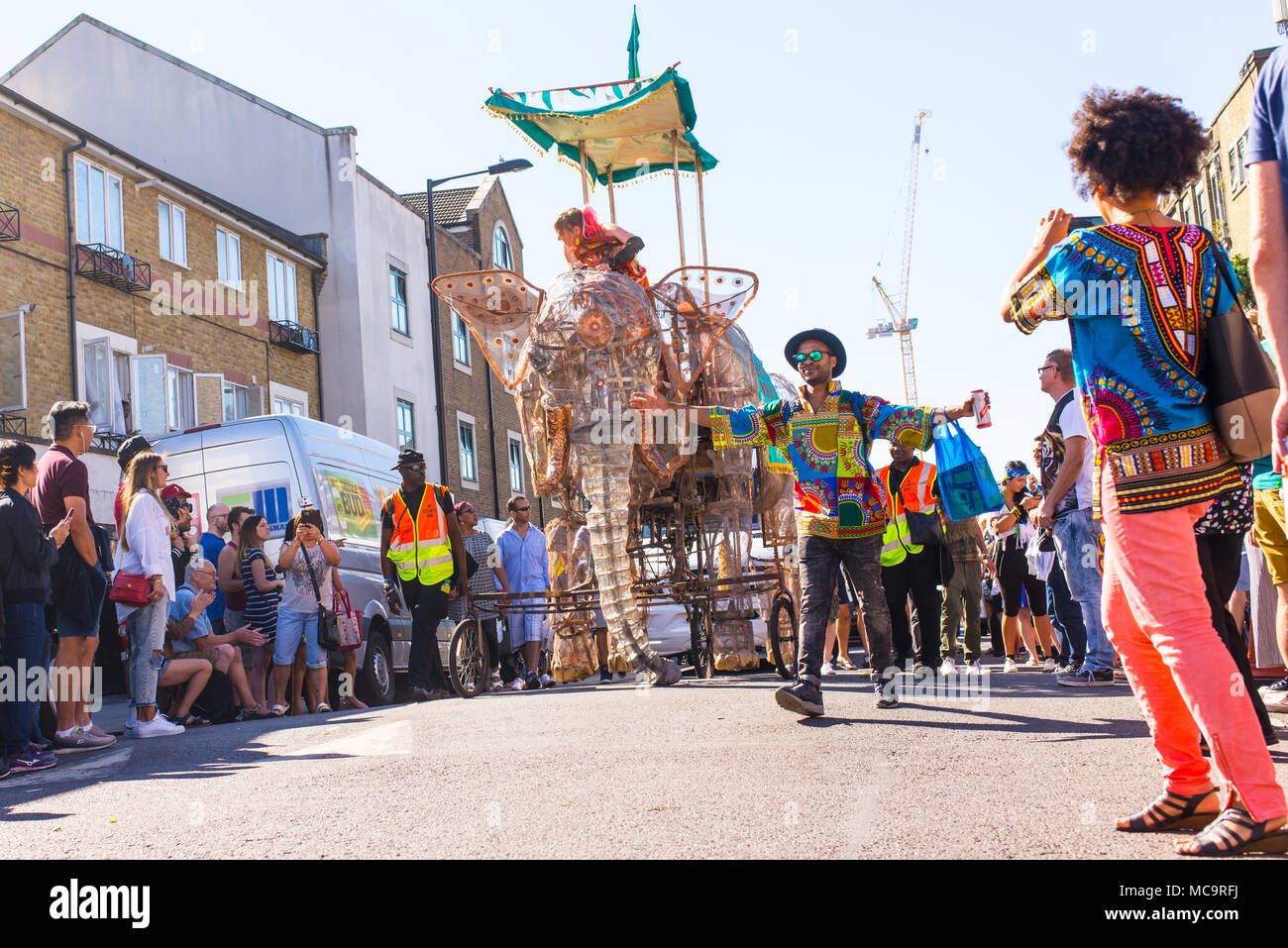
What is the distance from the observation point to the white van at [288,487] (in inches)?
537

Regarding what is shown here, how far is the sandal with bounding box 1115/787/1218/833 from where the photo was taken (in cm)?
410

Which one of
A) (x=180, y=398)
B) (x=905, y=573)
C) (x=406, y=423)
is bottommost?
(x=905, y=573)

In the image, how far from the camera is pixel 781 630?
12.1 meters

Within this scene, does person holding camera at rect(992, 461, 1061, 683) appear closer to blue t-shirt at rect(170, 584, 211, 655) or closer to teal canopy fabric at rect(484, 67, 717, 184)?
teal canopy fabric at rect(484, 67, 717, 184)

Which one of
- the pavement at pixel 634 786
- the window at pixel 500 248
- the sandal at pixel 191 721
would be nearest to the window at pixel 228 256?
the window at pixel 500 248

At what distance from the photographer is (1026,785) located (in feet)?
16.5

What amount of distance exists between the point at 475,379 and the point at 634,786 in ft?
108

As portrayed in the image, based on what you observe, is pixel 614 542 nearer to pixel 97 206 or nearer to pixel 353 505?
pixel 353 505

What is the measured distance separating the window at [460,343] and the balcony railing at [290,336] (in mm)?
7423

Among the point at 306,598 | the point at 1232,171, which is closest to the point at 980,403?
the point at 306,598

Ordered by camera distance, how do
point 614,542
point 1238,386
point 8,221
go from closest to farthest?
point 1238,386 → point 614,542 → point 8,221

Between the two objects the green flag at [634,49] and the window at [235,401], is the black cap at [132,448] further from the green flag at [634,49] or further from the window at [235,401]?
the window at [235,401]

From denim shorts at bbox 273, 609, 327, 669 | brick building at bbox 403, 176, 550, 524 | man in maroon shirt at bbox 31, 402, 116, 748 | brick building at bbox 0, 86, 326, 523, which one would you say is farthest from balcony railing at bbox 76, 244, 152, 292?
man in maroon shirt at bbox 31, 402, 116, 748

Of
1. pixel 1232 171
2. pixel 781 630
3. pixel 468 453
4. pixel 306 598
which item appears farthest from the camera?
pixel 1232 171
